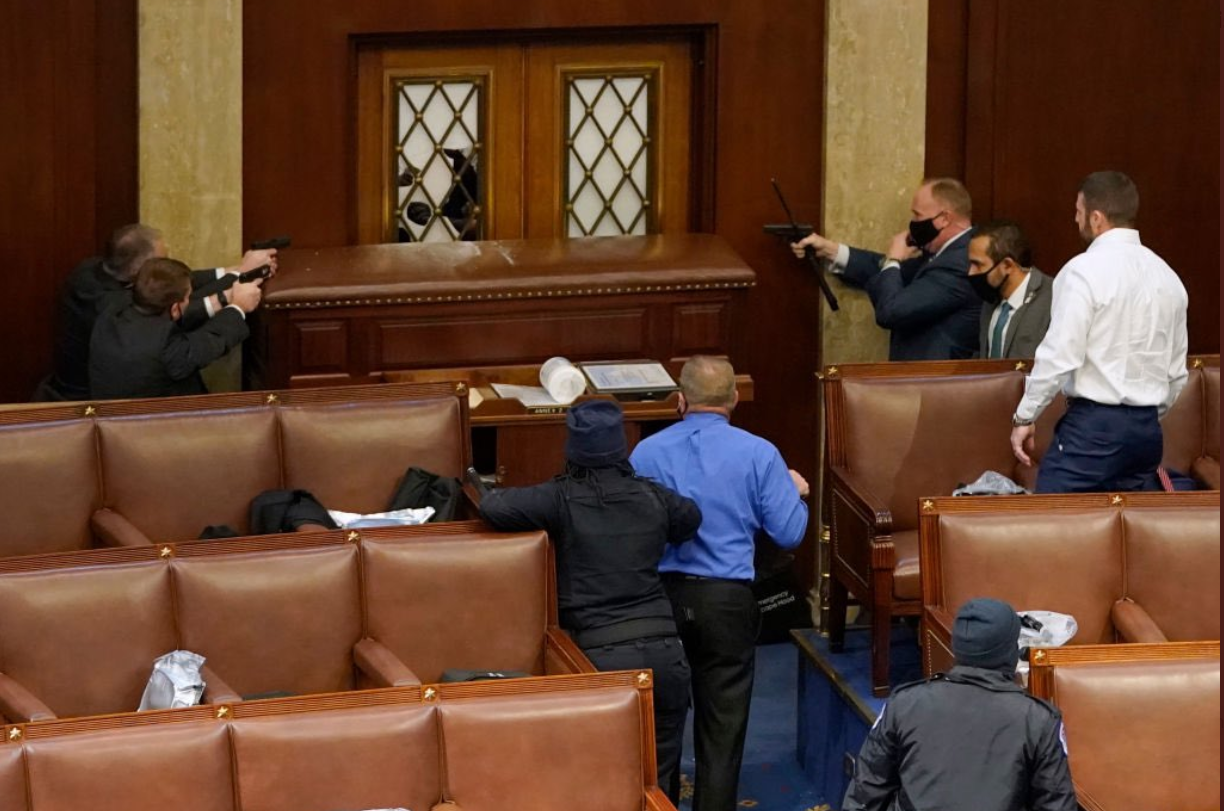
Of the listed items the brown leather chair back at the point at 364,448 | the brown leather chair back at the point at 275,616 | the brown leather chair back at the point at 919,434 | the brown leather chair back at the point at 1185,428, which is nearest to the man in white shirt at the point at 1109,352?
the brown leather chair back at the point at 919,434

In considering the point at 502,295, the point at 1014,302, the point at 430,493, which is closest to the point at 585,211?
the point at 502,295

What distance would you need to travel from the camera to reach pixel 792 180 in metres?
8.70

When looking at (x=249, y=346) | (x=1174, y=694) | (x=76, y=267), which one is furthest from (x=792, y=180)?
(x=1174, y=694)

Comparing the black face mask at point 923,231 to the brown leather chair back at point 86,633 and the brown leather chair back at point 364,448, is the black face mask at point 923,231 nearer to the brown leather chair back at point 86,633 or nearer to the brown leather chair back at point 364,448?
the brown leather chair back at point 364,448

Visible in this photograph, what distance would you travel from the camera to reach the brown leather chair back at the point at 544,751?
502 centimetres

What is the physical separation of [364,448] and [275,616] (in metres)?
1.11

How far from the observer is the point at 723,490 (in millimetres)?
6262

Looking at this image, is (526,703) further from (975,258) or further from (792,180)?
(792,180)

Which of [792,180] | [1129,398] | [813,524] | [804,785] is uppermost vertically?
[792,180]

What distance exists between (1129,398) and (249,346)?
3.31 meters

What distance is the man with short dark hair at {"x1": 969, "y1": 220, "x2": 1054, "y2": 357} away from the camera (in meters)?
7.60

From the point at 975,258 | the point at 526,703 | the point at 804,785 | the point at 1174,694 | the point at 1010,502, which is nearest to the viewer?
the point at 526,703

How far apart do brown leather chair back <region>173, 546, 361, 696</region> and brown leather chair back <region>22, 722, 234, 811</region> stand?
97cm

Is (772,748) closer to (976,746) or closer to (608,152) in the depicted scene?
(608,152)
